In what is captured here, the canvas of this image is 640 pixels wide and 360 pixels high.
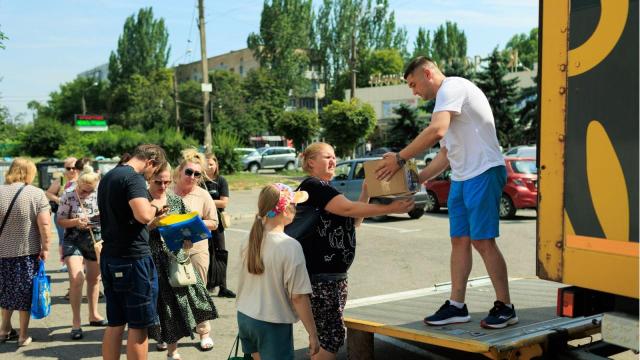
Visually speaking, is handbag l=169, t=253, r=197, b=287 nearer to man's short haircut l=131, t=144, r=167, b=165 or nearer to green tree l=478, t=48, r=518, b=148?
man's short haircut l=131, t=144, r=167, b=165

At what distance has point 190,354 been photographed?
228 inches

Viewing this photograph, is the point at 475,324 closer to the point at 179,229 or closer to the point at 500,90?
→ the point at 179,229

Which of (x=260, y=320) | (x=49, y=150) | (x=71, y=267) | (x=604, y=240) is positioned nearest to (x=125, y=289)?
(x=260, y=320)

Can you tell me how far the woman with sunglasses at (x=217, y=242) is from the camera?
7410mm

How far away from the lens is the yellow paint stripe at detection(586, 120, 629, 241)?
9.52 feet

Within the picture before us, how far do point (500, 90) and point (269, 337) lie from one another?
123ft

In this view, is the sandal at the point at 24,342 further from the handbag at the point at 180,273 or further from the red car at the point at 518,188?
the red car at the point at 518,188

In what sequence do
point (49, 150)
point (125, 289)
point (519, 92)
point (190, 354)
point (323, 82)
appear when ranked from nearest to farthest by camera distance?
point (125, 289) → point (190, 354) → point (519, 92) → point (49, 150) → point (323, 82)

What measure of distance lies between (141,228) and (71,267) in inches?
101

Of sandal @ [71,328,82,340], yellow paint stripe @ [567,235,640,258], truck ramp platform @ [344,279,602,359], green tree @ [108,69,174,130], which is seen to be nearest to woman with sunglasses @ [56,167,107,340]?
sandal @ [71,328,82,340]

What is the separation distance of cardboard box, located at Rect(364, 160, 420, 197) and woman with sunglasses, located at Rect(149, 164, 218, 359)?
2.00 metres

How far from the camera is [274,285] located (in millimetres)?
3646

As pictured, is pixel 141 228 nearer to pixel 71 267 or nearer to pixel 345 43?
pixel 71 267

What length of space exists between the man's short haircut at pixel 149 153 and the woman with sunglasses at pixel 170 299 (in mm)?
331
